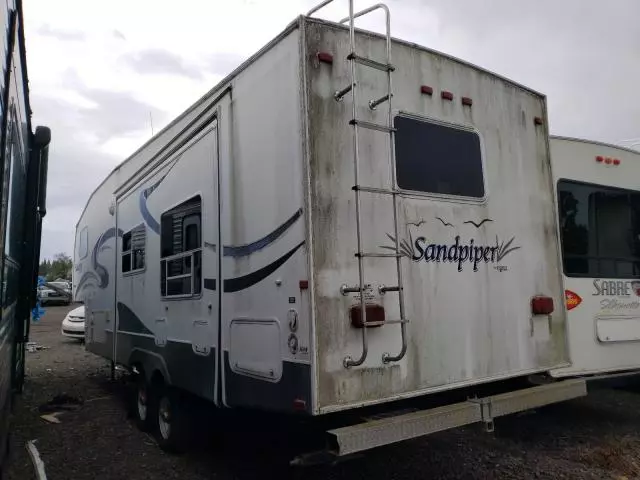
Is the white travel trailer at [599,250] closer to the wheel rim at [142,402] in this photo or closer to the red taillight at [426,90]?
the red taillight at [426,90]

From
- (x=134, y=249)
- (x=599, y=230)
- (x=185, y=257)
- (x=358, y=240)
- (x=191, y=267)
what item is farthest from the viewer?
(x=134, y=249)

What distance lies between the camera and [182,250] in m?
4.73

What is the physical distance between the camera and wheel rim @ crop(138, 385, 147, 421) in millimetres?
5559

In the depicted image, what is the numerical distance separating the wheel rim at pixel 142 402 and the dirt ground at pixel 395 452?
0.20 m

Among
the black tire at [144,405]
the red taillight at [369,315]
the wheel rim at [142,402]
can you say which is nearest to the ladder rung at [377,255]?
the red taillight at [369,315]

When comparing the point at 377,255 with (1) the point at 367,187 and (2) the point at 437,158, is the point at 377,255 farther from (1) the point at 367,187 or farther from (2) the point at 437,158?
(2) the point at 437,158

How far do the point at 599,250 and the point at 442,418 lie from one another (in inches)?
119

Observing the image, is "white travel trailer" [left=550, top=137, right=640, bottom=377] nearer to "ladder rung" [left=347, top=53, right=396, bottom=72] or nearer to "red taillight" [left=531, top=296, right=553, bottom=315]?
"red taillight" [left=531, top=296, right=553, bottom=315]

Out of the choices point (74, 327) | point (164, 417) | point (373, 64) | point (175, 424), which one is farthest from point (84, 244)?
point (373, 64)

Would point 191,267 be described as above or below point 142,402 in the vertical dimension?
above

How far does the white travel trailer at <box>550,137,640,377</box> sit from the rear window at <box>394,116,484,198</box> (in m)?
1.65

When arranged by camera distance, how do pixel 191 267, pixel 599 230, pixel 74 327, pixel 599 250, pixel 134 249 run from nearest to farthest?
pixel 191 267 < pixel 599 250 < pixel 599 230 < pixel 134 249 < pixel 74 327

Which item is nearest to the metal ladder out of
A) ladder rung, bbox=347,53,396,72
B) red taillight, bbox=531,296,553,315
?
ladder rung, bbox=347,53,396,72

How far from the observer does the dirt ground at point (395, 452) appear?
4.39m
